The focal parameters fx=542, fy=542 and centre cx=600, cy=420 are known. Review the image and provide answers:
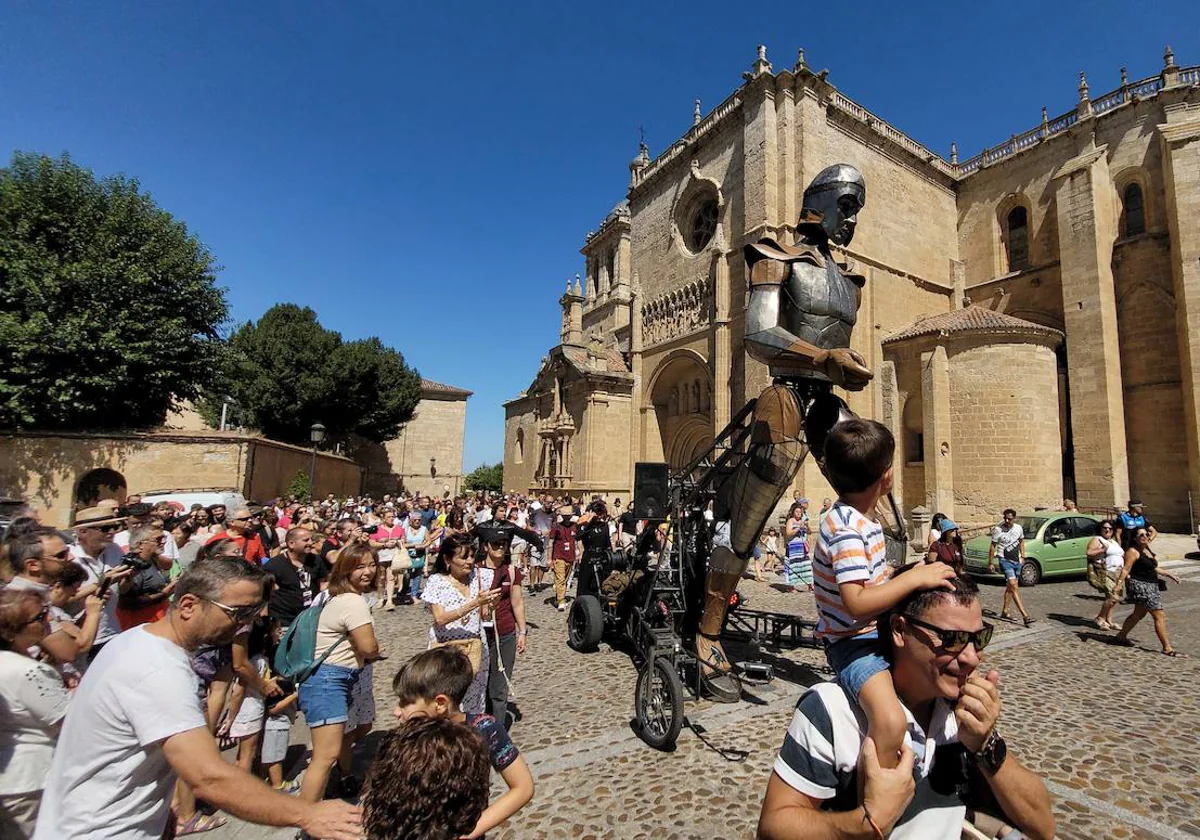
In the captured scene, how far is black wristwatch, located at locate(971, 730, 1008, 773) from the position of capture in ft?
4.56

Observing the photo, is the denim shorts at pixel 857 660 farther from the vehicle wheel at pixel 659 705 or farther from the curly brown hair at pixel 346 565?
the curly brown hair at pixel 346 565

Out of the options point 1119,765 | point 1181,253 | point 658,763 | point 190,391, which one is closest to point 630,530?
point 658,763

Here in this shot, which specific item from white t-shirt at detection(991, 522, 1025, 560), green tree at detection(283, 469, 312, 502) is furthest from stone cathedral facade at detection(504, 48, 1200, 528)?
green tree at detection(283, 469, 312, 502)

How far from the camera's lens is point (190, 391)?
57.5ft

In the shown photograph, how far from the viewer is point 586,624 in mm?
6637

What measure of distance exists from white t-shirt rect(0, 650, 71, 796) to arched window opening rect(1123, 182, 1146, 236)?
27272 millimetres

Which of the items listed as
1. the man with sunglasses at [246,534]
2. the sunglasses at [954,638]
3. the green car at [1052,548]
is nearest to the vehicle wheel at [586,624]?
the man with sunglasses at [246,534]

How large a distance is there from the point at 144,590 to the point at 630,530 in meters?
6.51

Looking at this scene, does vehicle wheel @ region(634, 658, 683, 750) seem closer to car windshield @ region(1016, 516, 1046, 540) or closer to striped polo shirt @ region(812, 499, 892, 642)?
striped polo shirt @ region(812, 499, 892, 642)

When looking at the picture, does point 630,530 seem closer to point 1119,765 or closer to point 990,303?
point 1119,765

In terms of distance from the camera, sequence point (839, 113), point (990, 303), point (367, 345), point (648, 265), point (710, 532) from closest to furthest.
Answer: point (710, 532), point (839, 113), point (990, 303), point (648, 265), point (367, 345)

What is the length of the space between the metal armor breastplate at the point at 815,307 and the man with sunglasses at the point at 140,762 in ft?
13.8

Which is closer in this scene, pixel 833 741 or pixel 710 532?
pixel 833 741

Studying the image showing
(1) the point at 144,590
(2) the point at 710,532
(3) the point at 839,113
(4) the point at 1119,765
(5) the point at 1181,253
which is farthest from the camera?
(3) the point at 839,113
